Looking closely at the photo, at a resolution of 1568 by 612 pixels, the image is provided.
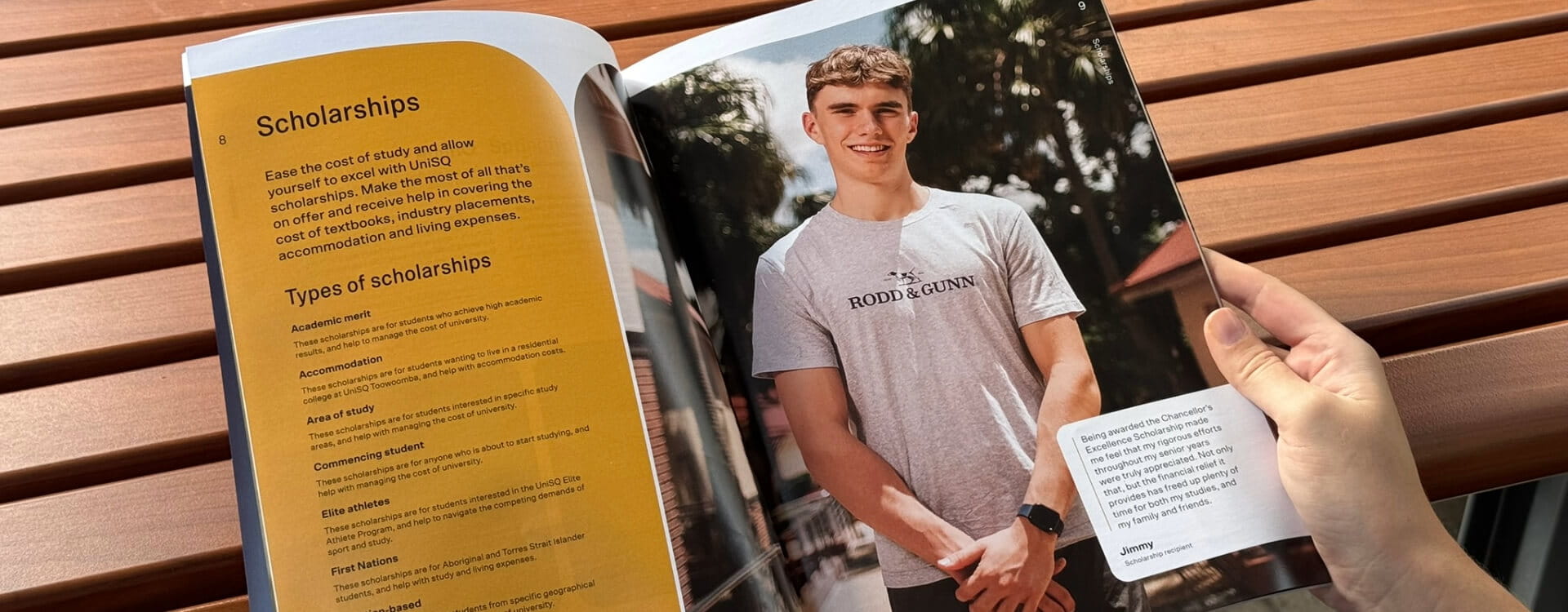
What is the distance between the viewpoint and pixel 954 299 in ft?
1.29

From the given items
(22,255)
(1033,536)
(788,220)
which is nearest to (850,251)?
(788,220)

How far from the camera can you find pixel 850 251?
403 mm

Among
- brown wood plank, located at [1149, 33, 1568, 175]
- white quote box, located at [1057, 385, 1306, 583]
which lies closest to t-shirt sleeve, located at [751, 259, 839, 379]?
white quote box, located at [1057, 385, 1306, 583]

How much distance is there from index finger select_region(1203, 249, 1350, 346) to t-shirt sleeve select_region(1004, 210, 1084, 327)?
69 mm

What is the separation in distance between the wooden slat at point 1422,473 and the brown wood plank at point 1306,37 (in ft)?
0.55

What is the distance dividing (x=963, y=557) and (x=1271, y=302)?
0.18 meters

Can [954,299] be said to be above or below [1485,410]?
above

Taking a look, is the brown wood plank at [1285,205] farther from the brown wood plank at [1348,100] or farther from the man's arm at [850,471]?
the man's arm at [850,471]

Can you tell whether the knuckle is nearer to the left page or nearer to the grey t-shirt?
the grey t-shirt

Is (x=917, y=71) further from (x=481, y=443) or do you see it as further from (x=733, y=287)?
(x=481, y=443)

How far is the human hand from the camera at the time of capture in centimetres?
36

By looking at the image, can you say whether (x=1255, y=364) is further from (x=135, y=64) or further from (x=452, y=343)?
(x=135, y=64)

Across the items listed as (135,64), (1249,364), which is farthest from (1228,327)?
(135,64)

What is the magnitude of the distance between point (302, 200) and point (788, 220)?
192 mm
